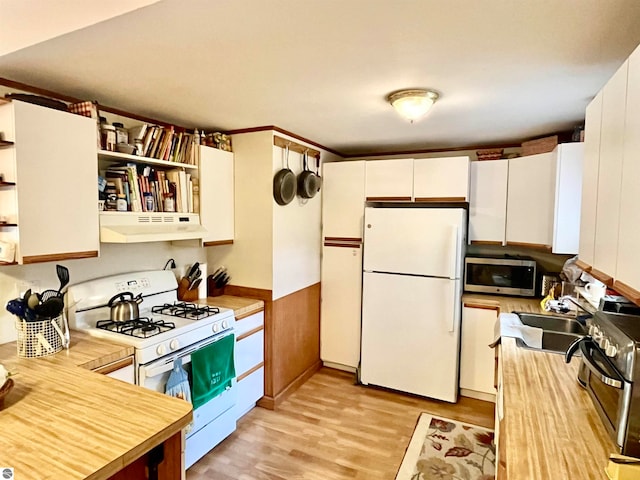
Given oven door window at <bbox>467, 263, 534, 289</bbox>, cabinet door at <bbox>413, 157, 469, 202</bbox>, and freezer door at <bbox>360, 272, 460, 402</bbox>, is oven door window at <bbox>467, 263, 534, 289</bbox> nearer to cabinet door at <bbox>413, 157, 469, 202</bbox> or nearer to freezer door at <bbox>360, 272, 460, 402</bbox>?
freezer door at <bbox>360, 272, 460, 402</bbox>

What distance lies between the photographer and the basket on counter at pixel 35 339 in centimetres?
180

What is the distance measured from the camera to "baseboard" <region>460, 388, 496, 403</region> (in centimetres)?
315

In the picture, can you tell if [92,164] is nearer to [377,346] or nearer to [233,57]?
[233,57]

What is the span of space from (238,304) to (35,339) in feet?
4.21

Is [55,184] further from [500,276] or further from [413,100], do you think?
[500,276]

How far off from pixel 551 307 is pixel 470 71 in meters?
1.78

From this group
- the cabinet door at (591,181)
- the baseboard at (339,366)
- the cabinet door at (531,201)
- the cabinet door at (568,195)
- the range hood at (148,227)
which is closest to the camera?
the cabinet door at (591,181)

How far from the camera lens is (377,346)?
3361 mm

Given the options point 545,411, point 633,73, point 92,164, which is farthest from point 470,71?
point 92,164

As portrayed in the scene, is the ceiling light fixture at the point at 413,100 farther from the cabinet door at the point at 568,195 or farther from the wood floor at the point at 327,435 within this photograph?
the wood floor at the point at 327,435

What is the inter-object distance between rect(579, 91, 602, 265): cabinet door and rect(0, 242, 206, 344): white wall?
2.61 metres

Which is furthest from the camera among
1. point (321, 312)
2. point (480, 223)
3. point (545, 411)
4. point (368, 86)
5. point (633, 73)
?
point (321, 312)

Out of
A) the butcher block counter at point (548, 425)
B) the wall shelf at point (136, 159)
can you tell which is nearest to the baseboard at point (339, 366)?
the butcher block counter at point (548, 425)

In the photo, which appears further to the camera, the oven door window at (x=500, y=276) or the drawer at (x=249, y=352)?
the oven door window at (x=500, y=276)
